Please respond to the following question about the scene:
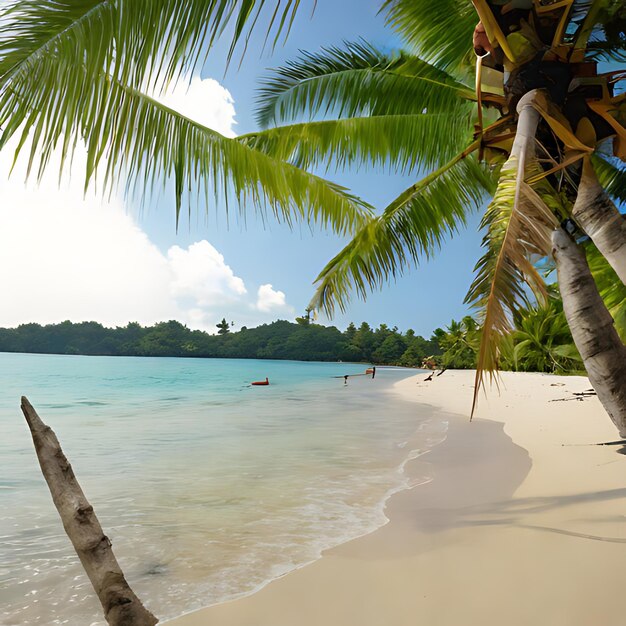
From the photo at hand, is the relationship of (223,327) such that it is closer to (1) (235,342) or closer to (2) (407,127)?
(1) (235,342)

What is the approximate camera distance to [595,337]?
4109 mm

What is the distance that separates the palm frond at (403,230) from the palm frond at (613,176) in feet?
4.58

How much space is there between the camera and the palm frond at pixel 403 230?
6.29 meters

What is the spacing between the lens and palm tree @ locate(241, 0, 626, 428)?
301 centimetres

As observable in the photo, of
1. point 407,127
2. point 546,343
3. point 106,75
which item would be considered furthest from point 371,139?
point 546,343

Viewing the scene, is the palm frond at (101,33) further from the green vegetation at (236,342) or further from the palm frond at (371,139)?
the green vegetation at (236,342)

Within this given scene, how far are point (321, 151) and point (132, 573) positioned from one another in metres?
5.31

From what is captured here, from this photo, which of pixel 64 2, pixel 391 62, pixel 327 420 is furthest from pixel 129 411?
pixel 64 2

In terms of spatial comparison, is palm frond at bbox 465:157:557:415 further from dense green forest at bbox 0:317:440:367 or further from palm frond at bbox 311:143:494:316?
dense green forest at bbox 0:317:440:367

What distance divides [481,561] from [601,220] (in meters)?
2.54

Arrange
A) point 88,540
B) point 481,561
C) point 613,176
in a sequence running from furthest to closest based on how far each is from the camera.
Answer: point 613,176
point 481,561
point 88,540

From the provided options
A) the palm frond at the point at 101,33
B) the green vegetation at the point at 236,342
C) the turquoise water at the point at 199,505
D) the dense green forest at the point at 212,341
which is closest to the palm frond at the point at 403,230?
the turquoise water at the point at 199,505

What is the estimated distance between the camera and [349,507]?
4.14 meters

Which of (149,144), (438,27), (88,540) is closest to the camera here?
(88,540)
